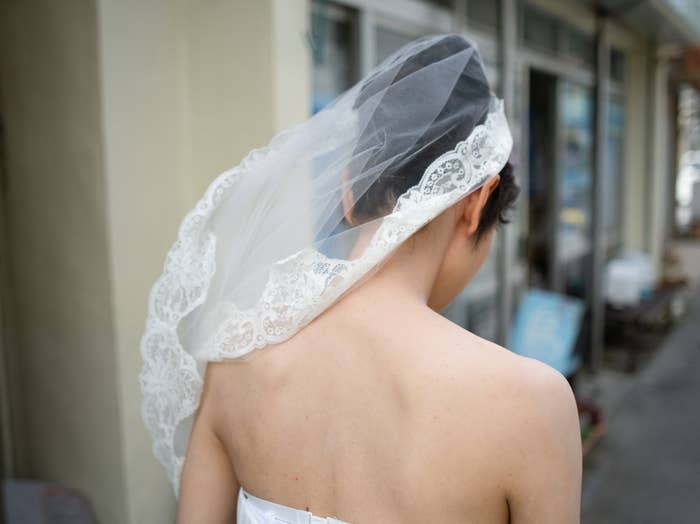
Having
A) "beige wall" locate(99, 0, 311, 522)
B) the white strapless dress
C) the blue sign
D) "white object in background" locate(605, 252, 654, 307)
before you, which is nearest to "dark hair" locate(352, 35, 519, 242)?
the white strapless dress

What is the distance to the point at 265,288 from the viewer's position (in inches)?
46.6

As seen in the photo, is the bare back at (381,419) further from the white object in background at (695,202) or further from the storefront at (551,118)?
the white object in background at (695,202)

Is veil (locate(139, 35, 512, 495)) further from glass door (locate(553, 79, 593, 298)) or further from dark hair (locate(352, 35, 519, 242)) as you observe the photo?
glass door (locate(553, 79, 593, 298))

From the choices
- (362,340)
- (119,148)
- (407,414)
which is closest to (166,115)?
(119,148)

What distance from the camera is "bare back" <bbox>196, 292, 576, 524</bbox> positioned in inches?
35.9

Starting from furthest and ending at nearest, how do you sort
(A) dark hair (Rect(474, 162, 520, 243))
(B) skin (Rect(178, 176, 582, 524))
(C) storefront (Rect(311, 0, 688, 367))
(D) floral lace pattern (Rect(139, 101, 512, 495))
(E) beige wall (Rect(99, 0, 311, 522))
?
(C) storefront (Rect(311, 0, 688, 367)) < (E) beige wall (Rect(99, 0, 311, 522)) < (A) dark hair (Rect(474, 162, 520, 243)) < (D) floral lace pattern (Rect(139, 101, 512, 495)) < (B) skin (Rect(178, 176, 582, 524))

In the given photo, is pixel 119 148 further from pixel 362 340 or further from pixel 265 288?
pixel 362 340

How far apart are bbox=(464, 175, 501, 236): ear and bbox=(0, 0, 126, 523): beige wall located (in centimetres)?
135

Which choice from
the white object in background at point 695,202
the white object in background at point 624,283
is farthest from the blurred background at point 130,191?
the white object in background at point 695,202

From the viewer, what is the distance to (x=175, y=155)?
220 cm

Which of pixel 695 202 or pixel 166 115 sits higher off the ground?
pixel 166 115

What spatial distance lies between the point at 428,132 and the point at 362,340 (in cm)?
40

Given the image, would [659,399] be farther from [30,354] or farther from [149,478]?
[30,354]

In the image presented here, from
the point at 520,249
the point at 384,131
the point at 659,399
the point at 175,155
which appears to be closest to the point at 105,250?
the point at 175,155
